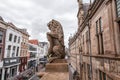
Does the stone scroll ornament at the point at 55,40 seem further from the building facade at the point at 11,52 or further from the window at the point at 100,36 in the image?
the building facade at the point at 11,52

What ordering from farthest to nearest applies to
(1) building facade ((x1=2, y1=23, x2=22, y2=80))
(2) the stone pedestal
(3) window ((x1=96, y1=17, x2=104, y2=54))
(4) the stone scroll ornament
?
(1) building facade ((x1=2, y1=23, x2=22, y2=80)) → (3) window ((x1=96, y1=17, x2=104, y2=54)) → (4) the stone scroll ornament → (2) the stone pedestal

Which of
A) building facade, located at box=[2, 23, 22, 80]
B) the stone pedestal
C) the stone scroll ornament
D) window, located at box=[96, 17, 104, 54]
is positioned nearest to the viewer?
the stone pedestal

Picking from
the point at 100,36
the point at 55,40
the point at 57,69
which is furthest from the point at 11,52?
the point at 57,69

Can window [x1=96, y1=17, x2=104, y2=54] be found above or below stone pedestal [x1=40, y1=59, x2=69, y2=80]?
above

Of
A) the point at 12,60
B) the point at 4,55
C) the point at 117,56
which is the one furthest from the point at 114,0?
the point at 12,60

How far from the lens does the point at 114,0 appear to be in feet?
24.1

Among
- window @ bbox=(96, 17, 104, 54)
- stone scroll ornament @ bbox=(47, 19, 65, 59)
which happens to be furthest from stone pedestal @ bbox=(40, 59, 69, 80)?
window @ bbox=(96, 17, 104, 54)

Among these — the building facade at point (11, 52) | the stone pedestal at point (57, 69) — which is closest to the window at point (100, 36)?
the stone pedestal at point (57, 69)

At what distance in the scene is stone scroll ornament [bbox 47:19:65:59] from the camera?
5.59 m

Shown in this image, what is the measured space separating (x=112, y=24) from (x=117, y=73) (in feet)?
9.02

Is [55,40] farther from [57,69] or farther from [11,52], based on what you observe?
[11,52]

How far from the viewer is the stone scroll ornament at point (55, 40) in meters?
5.59

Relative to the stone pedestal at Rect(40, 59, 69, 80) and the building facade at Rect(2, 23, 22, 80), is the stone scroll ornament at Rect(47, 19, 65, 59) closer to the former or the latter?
the stone pedestal at Rect(40, 59, 69, 80)

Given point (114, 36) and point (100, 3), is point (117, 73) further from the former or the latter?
point (100, 3)
